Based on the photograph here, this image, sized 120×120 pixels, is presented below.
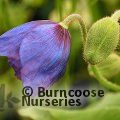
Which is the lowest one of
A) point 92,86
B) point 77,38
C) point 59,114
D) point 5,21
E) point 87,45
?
point 59,114

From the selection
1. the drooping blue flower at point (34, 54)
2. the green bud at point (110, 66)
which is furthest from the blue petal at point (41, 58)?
the green bud at point (110, 66)

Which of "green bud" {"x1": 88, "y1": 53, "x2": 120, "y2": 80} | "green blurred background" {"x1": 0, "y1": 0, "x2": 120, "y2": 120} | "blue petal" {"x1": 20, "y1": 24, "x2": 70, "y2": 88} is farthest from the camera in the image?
"green blurred background" {"x1": 0, "y1": 0, "x2": 120, "y2": 120}

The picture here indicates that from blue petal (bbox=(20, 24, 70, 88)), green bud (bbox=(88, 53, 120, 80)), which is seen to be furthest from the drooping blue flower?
green bud (bbox=(88, 53, 120, 80))

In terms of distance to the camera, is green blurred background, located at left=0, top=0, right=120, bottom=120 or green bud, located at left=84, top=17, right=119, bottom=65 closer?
green bud, located at left=84, top=17, right=119, bottom=65

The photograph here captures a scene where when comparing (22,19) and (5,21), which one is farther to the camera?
(22,19)

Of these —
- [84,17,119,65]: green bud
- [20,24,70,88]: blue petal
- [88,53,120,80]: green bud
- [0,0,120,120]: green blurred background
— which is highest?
[0,0,120,120]: green blurred background

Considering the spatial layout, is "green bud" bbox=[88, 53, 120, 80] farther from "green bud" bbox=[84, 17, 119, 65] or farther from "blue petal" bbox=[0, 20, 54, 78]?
"blue petal" bbox=[0, 20, 54, 78]

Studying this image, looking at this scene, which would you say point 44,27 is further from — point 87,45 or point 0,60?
point 0,60

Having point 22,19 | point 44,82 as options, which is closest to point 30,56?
point 44,82
